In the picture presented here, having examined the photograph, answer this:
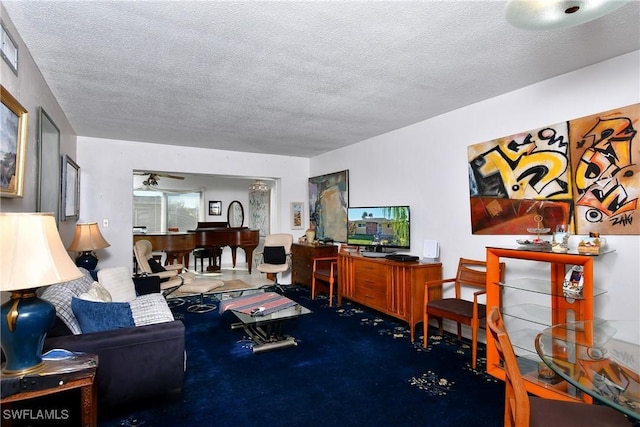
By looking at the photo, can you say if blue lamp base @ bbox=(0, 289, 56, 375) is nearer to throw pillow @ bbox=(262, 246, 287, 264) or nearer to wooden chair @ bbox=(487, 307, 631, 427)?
wooden chair @ bbox=(487, 307, 631, 427)

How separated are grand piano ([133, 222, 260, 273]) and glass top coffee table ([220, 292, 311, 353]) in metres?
3.44

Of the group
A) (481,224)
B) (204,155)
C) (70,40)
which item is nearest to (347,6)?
(70,40)

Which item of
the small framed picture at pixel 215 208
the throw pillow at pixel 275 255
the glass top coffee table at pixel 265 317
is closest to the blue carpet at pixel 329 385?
the glass top coffee table at pixel 265 317

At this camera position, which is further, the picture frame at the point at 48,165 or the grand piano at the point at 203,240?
the grand piano at the point at 203,240

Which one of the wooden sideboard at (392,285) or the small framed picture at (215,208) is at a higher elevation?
the small framed picture at (215,208)

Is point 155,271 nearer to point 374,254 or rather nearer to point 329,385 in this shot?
point 374,254

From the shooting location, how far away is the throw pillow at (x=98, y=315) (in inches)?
84.8

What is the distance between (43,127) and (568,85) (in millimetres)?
4411

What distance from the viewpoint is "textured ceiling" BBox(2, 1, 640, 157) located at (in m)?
1.95

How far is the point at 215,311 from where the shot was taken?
15.4ft

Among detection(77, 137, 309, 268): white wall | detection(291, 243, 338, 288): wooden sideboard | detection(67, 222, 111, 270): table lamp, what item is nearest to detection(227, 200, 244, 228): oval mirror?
detection(77, 137, 309, 268): white wall

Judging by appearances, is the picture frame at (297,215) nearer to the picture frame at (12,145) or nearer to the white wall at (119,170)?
the white wall at (119,170)

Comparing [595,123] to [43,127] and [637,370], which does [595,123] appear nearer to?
[637,370]

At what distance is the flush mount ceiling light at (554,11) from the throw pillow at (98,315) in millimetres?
2840
